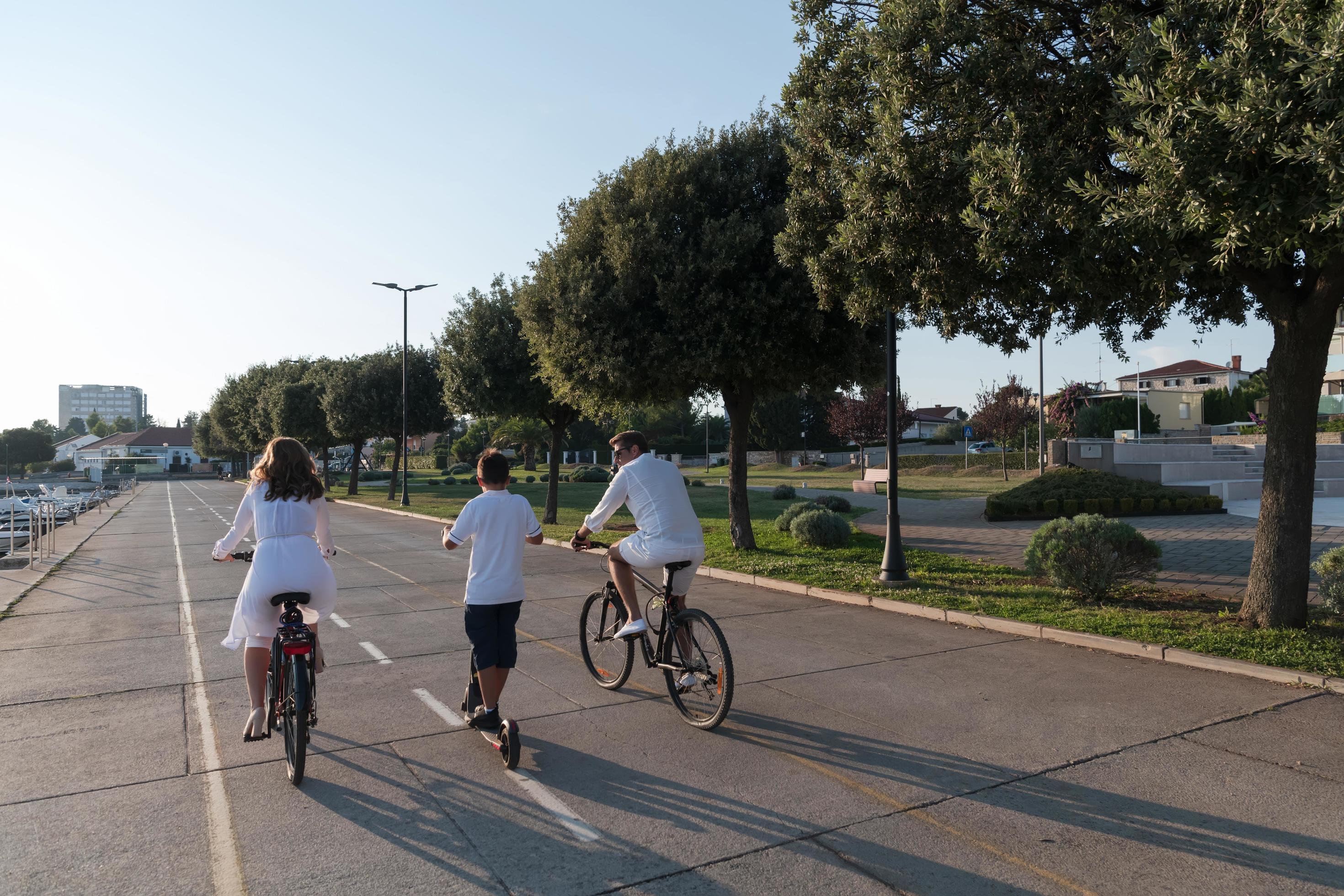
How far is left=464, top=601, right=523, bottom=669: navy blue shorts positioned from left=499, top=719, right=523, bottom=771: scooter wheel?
12.8 inches

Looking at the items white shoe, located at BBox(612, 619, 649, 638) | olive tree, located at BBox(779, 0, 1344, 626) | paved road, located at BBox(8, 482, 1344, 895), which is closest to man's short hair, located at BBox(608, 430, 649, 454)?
white shoe, located at BBox(612, 619, 649, 638)

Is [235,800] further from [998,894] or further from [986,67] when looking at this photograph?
[986,67]

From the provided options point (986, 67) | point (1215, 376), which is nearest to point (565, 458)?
point (1215, 376)

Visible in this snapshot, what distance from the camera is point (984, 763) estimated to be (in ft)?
16.2

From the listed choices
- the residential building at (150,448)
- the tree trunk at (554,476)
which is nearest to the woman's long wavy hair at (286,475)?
the tree trunk at (554,476)

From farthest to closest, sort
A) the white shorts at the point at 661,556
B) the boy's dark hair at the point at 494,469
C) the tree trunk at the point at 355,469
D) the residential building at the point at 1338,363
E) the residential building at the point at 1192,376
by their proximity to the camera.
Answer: the residential building at the point at 1192,376
the residential building at the point at 1338,363
the tree trunk at the point at 355,469
the white shorts at the point at 661,556
the boy's dark hair at the point at 494,469

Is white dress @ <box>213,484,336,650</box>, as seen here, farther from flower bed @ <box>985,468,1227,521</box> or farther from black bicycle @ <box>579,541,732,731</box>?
flower bed @ <box>985,468,1227,521</box>

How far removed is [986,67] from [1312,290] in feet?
11.4

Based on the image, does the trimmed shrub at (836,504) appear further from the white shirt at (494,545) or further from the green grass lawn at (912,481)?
the white shirt at (494,545)

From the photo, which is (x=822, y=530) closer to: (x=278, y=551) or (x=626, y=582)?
(x=626, y=582)

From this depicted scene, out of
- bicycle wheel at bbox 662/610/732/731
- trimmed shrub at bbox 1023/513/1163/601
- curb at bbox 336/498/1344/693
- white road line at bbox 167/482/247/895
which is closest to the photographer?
white road line at bbox 167/482/247/895

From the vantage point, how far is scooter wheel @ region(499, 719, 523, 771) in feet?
15.9

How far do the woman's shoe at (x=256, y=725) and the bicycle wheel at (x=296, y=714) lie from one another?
0.39 metres

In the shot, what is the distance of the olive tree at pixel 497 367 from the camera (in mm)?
23250
